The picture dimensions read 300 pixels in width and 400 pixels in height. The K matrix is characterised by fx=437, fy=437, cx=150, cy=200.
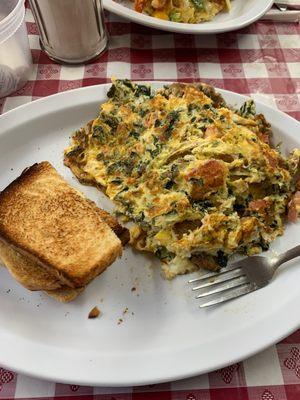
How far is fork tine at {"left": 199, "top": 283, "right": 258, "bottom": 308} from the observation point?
155 centimetres

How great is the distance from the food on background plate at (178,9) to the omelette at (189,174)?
876 millimetres

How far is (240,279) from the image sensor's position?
1.59 m

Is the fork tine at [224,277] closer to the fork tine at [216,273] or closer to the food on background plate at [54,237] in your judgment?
the fork tine at [216,273]

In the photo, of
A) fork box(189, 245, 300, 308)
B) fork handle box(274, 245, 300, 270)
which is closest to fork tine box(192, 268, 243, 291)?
fork box(189, 245, 300, 308)

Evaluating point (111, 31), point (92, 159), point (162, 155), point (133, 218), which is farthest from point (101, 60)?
point (133, 218)

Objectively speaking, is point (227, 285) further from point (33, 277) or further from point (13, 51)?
point (13, 51)

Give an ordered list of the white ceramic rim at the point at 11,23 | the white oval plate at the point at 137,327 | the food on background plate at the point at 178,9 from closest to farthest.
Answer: the white oval plate at the point at 137,327, the white ceramic rim at the point at 11,23, the food on background plate at the point at 178,9

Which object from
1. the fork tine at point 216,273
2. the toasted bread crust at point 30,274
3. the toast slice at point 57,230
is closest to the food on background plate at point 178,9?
the toast slice at point 57,230

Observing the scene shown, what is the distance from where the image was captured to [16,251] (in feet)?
5.37

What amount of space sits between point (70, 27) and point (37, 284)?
1485 millimetres

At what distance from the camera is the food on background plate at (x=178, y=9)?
2.62 meters

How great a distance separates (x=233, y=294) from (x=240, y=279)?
0.06m

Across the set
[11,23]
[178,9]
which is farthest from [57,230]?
[178,9]

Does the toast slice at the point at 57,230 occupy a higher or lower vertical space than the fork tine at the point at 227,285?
higher
